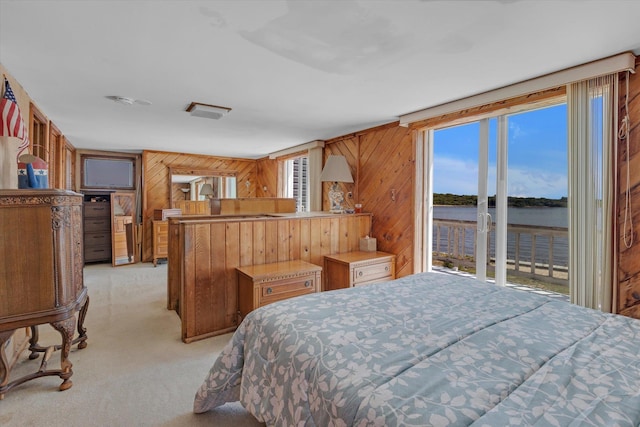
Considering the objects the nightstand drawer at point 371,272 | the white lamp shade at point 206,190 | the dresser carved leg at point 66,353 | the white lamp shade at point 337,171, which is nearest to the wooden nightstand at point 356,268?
the nightstand drawer at point 371,272

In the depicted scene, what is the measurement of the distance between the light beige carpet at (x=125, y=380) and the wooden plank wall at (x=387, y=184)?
A: 7.13ft

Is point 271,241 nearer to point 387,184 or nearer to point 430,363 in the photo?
point 387,184

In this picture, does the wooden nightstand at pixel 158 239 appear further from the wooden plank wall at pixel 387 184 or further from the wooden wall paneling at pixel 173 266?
the wooden plank wall at pixel 387 184

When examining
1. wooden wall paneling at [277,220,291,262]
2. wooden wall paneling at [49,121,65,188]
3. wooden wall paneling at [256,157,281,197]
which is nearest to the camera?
wooden wall paneling at [277,220,291,262]

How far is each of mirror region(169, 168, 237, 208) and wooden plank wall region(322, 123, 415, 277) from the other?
134 inches

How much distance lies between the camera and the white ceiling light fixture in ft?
10.5

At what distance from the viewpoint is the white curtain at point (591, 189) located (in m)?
2.15

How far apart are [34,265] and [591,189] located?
11.9 feet

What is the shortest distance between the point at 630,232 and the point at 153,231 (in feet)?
20.4

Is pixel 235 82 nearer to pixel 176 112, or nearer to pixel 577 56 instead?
pixel 176 112

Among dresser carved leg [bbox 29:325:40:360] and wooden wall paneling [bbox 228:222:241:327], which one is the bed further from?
dresser carved leg [bbox 29:325:40:360]

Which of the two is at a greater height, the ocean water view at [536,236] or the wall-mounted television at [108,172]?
the wall-mounted television at [108,172]

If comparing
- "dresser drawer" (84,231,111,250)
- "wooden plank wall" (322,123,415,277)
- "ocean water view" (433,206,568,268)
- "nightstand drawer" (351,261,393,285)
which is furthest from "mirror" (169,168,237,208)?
"ocean water view" (433,206,568,268)

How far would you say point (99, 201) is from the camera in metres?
5.64
